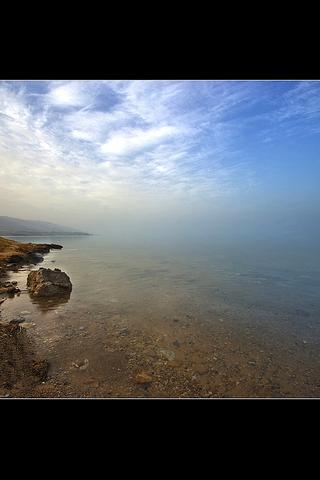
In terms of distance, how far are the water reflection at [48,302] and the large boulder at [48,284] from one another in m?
0.32

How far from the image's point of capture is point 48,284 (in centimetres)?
1119

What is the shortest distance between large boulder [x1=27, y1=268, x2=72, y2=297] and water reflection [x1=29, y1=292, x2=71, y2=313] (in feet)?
1.04

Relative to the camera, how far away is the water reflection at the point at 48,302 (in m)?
9.44

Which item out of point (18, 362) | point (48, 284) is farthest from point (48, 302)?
point (18, 362)

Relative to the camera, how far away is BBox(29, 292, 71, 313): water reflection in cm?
944

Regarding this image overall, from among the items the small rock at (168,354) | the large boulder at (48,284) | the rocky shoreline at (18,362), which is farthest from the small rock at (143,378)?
the large boulder at (48,284)

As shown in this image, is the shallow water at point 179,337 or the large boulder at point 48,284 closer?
the shallow water at point 179,337

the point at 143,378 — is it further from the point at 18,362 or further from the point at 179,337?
the point at 18,362

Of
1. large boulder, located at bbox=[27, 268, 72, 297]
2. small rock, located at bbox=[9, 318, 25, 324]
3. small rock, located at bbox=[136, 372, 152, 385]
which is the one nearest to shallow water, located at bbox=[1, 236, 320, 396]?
small rock, located at bbox=[136, 372, 152, 385]

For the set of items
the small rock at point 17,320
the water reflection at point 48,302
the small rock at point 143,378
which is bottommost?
the water reflection at point 48,302

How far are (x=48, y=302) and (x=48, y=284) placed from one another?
124 cm

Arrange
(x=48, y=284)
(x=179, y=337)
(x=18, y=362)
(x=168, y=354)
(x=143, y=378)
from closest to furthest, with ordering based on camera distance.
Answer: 1. (x=143, y=378)
2. (x=18, y=362)
3. (x=168, y=354)
4. (x=179, y=337)
5. (x=48, y=284)

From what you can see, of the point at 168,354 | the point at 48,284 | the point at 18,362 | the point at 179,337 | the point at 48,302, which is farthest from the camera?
the point at 48,284

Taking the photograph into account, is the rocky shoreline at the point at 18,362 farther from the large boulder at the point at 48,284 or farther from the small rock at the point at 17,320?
the large boulder at the point at 48,284
